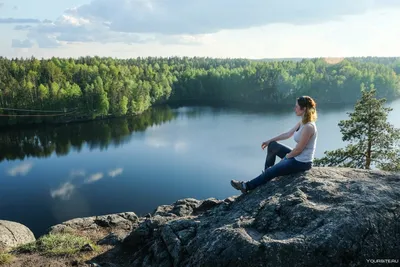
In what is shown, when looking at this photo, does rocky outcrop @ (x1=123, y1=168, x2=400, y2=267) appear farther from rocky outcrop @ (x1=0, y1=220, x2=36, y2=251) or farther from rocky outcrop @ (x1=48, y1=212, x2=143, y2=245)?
rocky outcrop @ (x1=0, y1=220, x2=36, y2=251)

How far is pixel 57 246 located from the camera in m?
9.47

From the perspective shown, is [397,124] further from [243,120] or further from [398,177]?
[398,177]

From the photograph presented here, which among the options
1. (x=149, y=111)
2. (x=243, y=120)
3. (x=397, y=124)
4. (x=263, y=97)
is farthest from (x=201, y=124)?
(x=263, y=97)

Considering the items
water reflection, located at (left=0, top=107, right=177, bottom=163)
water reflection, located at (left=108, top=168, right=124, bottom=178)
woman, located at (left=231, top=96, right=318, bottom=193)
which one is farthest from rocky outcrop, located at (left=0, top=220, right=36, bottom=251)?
water reflection, located at (left=0, top=107, right=177, bottom=163)

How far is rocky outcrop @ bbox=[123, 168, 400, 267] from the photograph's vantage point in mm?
5254

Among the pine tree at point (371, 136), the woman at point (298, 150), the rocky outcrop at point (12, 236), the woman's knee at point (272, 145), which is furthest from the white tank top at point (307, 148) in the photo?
the pine tree at point (371, 136)

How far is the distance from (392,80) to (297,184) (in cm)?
11687

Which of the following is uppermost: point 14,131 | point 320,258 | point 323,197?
point 323,197

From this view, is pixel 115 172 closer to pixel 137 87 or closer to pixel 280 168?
pixel 280 168

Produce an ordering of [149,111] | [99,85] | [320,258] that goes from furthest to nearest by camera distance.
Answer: [149,111]
[99,85]
[320,258]

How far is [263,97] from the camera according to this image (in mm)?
100250

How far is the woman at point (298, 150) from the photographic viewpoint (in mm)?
7023

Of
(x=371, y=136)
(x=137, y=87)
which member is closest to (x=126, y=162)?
(x=371, y=136)

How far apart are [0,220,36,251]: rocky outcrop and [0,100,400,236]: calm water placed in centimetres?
1130
